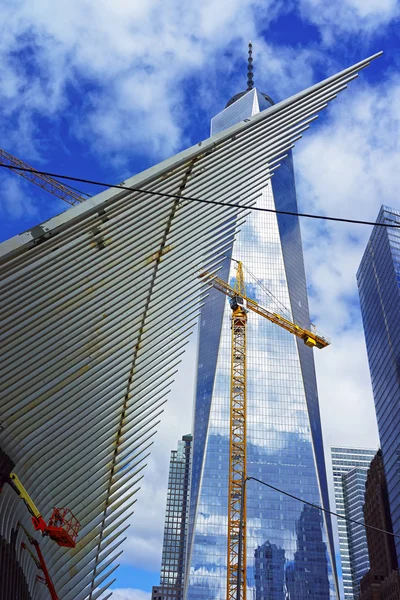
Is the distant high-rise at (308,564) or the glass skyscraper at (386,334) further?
the distant high-rise at (308,564)

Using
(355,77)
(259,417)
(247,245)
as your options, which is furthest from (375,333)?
(355,77)

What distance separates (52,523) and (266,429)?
4822 inches

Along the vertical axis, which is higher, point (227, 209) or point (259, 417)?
point (259, 417)

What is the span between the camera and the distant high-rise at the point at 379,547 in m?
98.1

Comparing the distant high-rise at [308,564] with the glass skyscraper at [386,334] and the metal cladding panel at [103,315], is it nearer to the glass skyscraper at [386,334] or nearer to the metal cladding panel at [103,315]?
the glass skyscraper at [386,334]

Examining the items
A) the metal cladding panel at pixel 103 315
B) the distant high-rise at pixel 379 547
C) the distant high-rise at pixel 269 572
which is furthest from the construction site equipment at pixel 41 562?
the distant high-rise at pixel 269 572

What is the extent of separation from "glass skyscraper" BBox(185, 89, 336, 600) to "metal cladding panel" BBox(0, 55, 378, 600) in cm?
10896

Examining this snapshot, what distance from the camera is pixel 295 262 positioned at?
16988 cm

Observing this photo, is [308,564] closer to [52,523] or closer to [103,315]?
[52,523]

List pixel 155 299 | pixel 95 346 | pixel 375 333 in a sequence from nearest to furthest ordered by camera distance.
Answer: pixel 95 346
pixel 155 299
pixel 375 333

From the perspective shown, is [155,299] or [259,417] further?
[259,417]

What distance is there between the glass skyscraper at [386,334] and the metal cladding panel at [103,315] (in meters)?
80.0

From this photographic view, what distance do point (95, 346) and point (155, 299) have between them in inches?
133

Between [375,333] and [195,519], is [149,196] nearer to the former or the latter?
[375,333]
